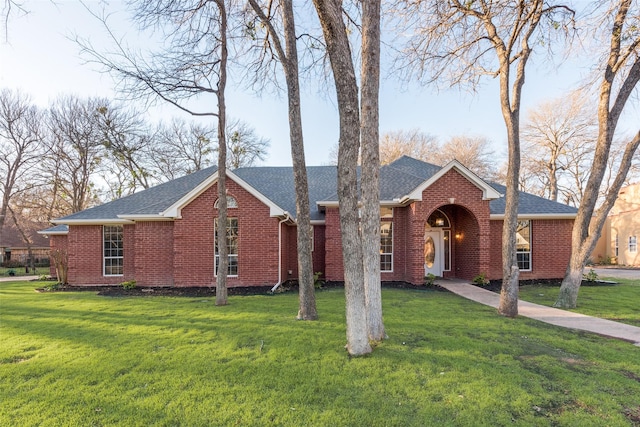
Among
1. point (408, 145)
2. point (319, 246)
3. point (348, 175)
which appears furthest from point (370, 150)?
point (408, 145)

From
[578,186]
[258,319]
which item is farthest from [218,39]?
[578,186]

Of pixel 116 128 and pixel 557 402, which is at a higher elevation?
pixel 116 128

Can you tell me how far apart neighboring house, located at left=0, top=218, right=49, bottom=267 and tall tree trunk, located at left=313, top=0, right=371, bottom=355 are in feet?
120

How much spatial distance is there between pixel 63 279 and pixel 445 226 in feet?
56.1

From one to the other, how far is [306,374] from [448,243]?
11817 mm

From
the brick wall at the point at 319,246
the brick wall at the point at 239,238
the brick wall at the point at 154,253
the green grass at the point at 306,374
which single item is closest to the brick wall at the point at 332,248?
the brick wall at the point at 319,246

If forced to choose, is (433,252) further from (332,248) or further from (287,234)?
(287,234)

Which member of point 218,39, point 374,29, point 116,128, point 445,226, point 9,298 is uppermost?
point 116,128

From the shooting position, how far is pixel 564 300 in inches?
322

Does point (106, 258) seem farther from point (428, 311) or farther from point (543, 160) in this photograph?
point (543, 160)

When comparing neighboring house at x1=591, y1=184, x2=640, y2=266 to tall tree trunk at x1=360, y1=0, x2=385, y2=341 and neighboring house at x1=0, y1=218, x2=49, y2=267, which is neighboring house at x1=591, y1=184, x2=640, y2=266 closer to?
tall tree trunk at x1=360, y1=0, x2=385, y2=341

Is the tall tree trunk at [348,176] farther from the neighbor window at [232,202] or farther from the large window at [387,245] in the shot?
the large window at [387,245]

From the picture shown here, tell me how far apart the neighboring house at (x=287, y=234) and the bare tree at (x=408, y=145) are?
18.6 metres

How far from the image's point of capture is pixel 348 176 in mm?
4578
